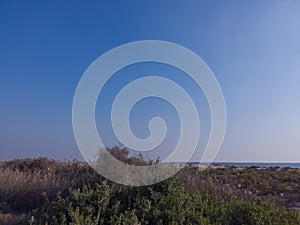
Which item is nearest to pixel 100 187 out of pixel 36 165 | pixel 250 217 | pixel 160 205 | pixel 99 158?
pixel 160 205

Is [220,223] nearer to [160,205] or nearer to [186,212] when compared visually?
[186,212]

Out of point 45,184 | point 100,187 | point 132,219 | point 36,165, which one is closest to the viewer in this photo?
point 132,219

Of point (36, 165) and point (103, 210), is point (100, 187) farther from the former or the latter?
point (36, 165)

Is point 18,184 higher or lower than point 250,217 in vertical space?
higher

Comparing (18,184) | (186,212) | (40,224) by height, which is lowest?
(40,224)

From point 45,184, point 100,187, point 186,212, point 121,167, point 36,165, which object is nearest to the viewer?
point 186,212

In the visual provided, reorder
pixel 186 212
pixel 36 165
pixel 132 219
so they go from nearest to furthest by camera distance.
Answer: pixel 132 219
pixel 186 212
pixel 36 165

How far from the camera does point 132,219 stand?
411 cm

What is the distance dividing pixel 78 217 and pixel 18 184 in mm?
4720

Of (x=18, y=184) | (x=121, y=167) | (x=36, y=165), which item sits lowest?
(x=18, y=184)

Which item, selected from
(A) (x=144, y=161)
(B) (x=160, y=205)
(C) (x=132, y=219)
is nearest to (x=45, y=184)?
(A) (x=144, y=161)

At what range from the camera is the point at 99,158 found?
9688 millimetres

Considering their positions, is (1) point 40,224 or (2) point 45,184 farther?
(2) point 45,184

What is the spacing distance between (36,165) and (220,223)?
9895 millimetres
